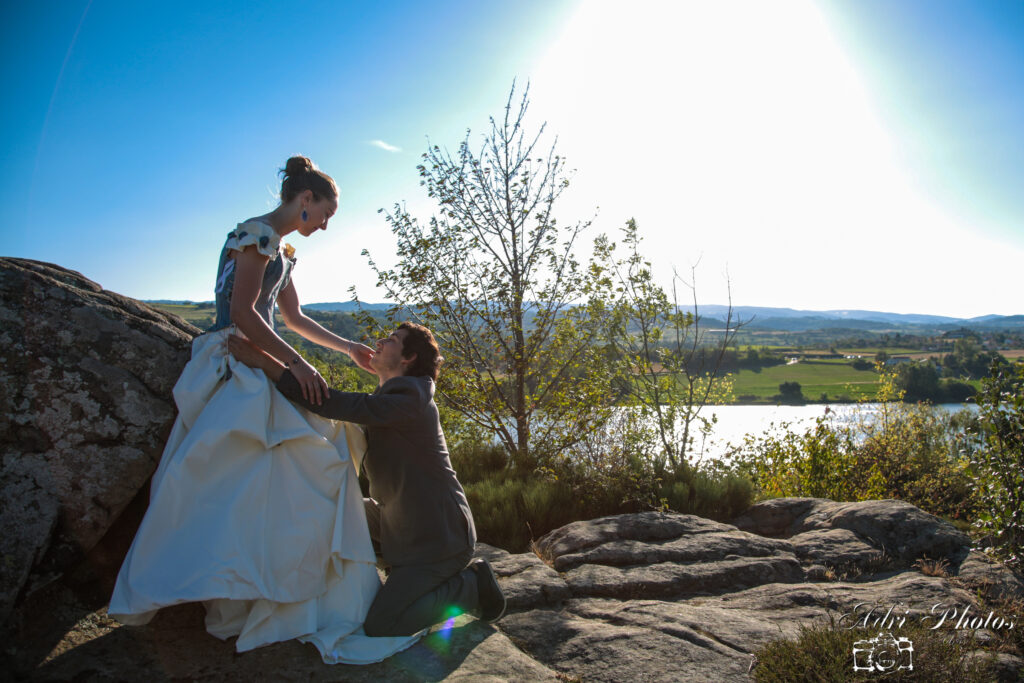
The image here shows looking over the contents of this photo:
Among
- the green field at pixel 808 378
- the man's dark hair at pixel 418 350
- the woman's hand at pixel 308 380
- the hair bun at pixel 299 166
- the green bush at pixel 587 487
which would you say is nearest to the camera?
the woman's hand at pixel 308 380

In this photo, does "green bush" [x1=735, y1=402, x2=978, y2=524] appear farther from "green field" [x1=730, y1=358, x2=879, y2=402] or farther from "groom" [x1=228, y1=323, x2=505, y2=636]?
"green field" [x1=730, y1=358, x2=879, y2=402]

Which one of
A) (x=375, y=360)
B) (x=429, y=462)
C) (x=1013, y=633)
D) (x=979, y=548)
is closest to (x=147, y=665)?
(x=429, y=462)

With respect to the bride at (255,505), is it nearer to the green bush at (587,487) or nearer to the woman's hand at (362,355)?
the woman's hand at (362,355)

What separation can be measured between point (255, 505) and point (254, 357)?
0.81 m

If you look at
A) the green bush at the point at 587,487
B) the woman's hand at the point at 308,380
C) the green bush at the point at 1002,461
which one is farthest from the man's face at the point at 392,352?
the green bush at the point at 1002,461

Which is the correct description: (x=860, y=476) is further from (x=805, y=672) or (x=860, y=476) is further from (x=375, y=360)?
(x=375, y=360)

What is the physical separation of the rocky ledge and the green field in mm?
16669

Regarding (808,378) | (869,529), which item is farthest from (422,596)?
(808,378)

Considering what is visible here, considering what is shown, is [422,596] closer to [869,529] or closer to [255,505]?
[255,505]

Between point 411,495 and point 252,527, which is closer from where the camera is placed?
point 252,527

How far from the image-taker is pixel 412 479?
3439mm

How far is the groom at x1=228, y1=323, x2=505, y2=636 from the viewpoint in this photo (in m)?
3.19

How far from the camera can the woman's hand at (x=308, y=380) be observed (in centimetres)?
313

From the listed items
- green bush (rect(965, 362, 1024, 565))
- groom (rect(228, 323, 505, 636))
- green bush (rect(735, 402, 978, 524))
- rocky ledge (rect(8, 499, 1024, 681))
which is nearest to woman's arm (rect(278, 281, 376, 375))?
groom (rect(228, 323, 505, 636))
